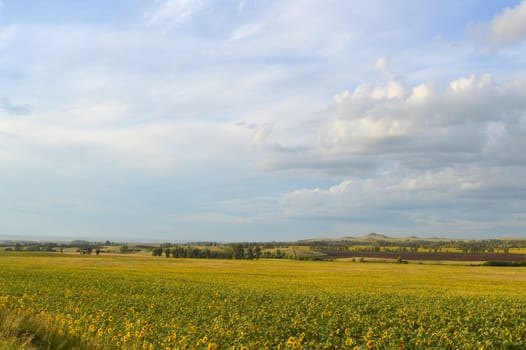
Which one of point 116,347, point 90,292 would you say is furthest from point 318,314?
point 90,292

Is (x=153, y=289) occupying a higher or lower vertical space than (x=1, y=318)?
lower

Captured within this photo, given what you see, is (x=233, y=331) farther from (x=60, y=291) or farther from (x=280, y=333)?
(x=60, y=291)

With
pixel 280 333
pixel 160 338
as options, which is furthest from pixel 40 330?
pixel 280 333

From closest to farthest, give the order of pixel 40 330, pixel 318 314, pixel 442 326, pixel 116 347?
pixel 40 330 → pixel 116 347 → pixel 442 326 → pixel 318 314

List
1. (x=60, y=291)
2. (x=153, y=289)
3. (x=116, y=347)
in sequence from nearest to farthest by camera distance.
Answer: (x=116, y=347) < (x=60, y=291) < (x=153, y=289)

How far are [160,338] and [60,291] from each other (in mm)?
17755

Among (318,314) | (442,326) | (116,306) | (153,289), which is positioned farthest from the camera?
(153,289)

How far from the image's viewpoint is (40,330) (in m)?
12.5

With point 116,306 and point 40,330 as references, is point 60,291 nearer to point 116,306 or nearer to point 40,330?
point 116,306

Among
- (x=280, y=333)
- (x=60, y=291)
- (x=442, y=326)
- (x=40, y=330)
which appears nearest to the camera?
(x=40, y=330)

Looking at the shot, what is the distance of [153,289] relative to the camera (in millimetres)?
33938

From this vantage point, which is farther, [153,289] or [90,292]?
[153,289]

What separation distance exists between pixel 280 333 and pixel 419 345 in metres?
4.46

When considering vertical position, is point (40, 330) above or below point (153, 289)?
above
